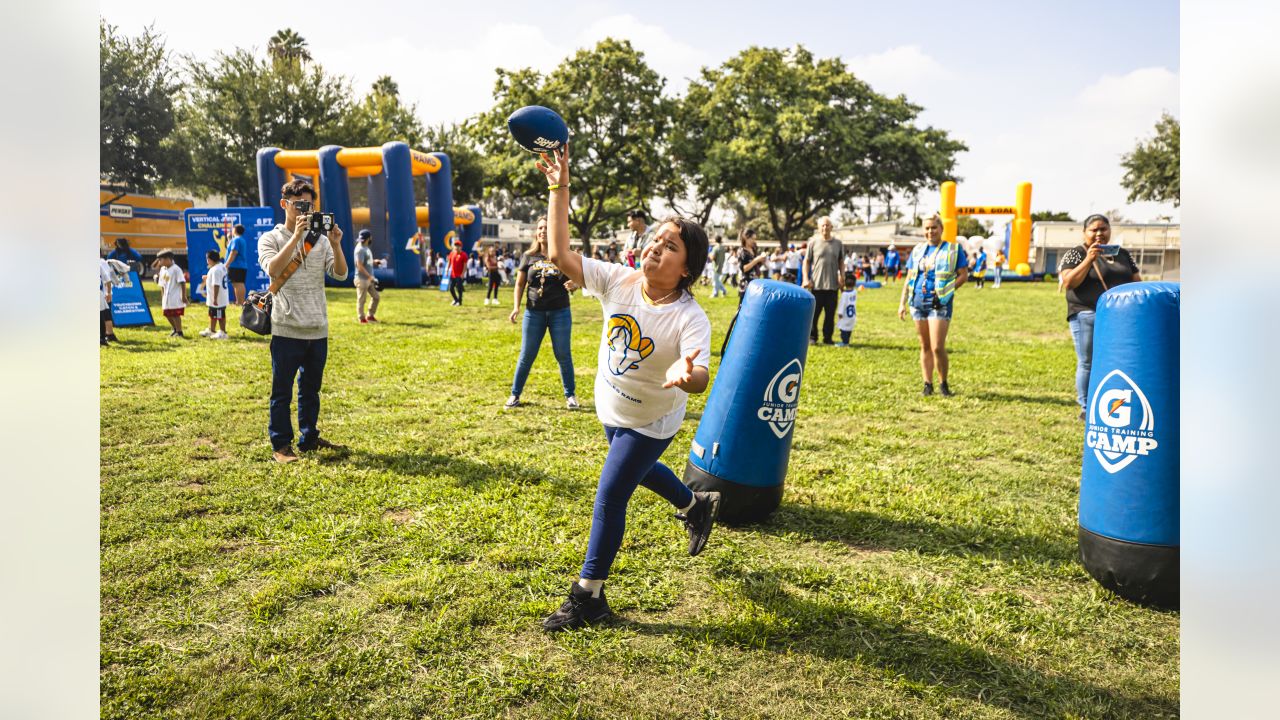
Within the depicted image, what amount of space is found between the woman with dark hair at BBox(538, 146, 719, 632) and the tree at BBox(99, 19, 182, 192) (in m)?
36.8

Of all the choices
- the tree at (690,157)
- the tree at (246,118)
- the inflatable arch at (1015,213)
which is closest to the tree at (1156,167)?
the inflatable arch at (1015,213)

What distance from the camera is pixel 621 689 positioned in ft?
9.84

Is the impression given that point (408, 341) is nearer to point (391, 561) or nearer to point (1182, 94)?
point (391, 561)

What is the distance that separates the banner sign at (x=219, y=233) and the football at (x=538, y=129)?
17.7 m

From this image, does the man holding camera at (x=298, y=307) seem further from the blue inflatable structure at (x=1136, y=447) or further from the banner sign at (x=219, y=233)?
the banner sign at (x=219, y=233)

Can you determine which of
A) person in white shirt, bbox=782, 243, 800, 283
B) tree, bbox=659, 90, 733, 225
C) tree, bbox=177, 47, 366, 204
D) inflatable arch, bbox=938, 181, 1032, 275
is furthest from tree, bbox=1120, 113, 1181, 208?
tree, bbox=177, 47, 366, 204

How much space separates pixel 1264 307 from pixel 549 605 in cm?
314

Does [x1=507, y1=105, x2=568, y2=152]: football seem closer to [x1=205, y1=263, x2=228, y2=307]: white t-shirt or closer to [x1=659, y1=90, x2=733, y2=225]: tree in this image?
[x1=205, y1=263, x2=228, y2=307]: white t-shirt

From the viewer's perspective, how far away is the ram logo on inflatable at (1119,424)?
11.8 feet

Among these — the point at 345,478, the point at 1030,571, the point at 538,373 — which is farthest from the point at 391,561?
the point at 538,373

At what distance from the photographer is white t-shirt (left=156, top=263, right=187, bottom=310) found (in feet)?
40.2

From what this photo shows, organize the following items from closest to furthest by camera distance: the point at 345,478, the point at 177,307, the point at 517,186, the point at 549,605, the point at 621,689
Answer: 1. the point at 621,689
2. the point at 549,605
3. the point at 345,478
4. the point at 177,307
5. the point at 517,186

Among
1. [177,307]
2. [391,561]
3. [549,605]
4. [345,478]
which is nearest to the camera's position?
[549,605]

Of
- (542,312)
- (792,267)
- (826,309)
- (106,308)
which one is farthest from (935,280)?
(106,308)
